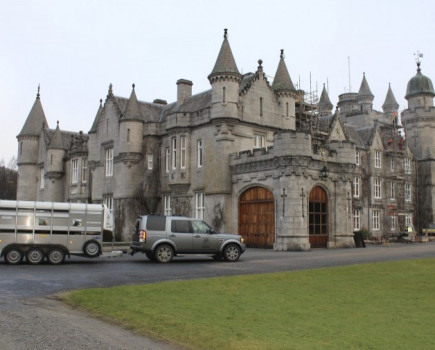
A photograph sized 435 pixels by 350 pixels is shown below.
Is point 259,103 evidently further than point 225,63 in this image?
Yes

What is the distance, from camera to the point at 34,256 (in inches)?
746

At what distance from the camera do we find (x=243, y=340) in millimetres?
6723

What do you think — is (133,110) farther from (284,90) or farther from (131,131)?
(284,90)

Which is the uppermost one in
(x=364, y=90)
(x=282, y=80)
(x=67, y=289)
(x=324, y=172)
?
(x=364, y=90)

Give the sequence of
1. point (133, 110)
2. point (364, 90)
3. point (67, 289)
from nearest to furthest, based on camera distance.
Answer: point (67, 289) < point (133, 110) < point (364, 90)

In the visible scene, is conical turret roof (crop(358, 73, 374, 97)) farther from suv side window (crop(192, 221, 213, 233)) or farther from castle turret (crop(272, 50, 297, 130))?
suv side window (crop(192, 221, 213, 233))

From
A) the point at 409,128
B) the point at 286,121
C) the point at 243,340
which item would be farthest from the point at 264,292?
the point at 409,128

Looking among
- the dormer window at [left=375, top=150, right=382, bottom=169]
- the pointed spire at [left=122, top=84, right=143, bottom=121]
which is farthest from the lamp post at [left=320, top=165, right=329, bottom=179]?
the dormer window at [left=375, top=150, right=382, bottom=169]

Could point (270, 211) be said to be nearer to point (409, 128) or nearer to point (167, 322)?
point (167, 322)

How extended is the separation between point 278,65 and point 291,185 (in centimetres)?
1238

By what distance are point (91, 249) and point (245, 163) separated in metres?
13.3

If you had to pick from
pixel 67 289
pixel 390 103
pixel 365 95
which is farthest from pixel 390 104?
pixel 67 289

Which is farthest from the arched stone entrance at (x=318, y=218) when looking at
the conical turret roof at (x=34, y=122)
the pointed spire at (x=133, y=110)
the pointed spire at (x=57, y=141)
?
the conical turret roof at (x=34, y=122)

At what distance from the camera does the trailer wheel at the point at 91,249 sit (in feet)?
65.0
